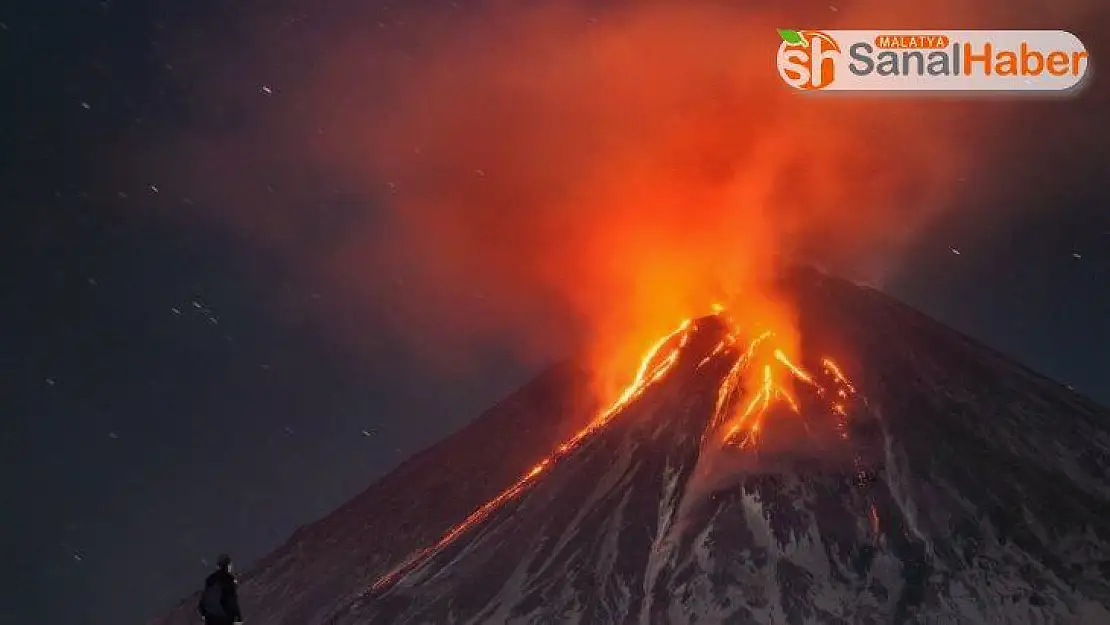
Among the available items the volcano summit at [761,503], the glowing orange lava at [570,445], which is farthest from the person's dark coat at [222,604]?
the glowing orange lava at [570,445]

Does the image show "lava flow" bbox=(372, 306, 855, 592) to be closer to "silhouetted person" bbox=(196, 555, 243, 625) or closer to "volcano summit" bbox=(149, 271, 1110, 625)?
"volcano summit" bbox=(149, 271, 1110, 625)

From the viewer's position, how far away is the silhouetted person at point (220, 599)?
429 inches

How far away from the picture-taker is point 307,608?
9475 centimetres

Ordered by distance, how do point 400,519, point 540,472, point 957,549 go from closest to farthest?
point 957,549, point 540,472, point 400,519

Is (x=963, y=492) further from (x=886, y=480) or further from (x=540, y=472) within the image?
(x=540, y=472)

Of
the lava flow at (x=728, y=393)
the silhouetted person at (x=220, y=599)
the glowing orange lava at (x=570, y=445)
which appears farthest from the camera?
the lava flow at (x=728, y=393)

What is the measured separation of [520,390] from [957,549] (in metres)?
59.3

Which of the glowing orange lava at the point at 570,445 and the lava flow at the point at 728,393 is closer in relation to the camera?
the glowing orange lava at the point at 570,445

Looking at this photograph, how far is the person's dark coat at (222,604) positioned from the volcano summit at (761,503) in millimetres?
66266

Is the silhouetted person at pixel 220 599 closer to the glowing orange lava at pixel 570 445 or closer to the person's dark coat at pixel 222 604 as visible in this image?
the person's dark coat at pixel 222 604

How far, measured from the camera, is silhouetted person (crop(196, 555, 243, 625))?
35.7 feet

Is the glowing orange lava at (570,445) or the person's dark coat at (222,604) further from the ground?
the person's dark coat at (222,604)

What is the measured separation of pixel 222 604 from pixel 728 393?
94857 mm

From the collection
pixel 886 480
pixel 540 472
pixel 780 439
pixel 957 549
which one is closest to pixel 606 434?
pixel 540 472
